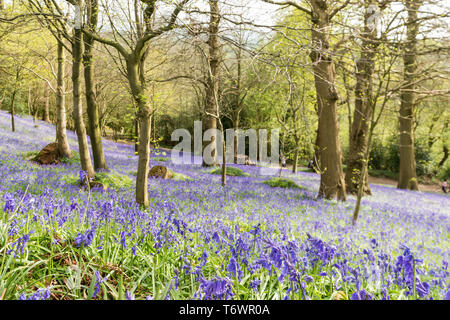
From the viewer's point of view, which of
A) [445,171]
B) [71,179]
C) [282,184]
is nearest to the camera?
[71,179]

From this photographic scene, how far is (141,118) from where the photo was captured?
546cm

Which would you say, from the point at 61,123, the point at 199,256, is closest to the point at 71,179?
the point at 61,123

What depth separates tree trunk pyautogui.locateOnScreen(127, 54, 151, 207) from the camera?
536cm

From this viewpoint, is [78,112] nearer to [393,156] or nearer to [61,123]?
[61,123]

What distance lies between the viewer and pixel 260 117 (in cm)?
3438

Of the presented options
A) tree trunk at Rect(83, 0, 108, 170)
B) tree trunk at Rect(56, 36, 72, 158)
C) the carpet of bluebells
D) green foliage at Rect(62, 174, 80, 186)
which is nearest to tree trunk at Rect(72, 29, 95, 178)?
green foliage at Rect(62, 174, 80, 186)

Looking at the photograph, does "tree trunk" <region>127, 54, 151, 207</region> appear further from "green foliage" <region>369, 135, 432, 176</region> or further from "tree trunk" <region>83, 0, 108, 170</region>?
"green foliage" <region>369, 135, 432, 176</region>

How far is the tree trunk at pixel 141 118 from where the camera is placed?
211 inches

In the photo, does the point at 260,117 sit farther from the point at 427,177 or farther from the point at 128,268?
the point at 128,268

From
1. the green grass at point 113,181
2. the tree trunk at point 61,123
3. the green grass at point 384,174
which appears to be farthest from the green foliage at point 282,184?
the green grass at point 384,174

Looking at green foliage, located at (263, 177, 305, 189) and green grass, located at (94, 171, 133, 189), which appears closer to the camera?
green grass, located at (94, 171, 133, 189)

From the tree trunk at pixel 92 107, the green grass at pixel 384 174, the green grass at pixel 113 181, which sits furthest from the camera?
the green grass at pixel 384 174

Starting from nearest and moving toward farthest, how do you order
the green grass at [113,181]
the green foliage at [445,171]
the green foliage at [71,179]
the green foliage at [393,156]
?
the green foliage at [71,179]
the green grass at [113,181]
the green foliage at [445,171]
the green foliage at [393,156]

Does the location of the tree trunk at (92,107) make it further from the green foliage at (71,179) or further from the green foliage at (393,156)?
the green foliage at (393,156)
